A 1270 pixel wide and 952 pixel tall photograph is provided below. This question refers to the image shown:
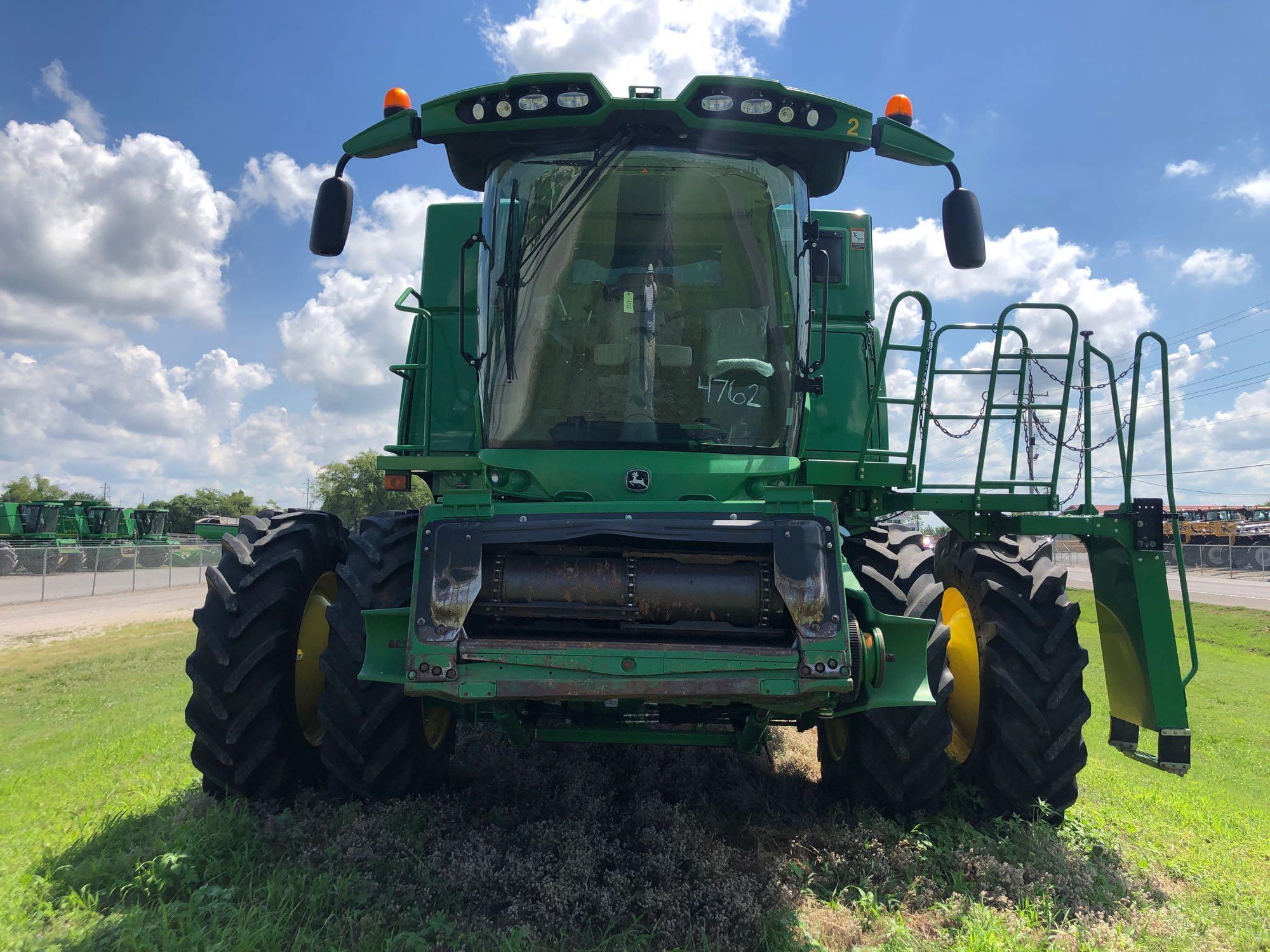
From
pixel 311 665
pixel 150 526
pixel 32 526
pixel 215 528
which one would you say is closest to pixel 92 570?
pixel 32 526

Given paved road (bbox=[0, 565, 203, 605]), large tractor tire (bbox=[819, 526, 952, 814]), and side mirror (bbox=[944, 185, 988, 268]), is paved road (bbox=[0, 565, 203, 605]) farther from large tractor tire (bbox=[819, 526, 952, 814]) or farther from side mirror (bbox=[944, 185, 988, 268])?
side mirror (bbox=[944, 185, 988, 268])

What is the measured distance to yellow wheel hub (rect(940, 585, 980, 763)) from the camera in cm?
436

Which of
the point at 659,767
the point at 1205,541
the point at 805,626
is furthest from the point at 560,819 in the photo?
the point at 1205,541

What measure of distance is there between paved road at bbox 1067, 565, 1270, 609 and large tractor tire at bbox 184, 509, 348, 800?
42.0 feet

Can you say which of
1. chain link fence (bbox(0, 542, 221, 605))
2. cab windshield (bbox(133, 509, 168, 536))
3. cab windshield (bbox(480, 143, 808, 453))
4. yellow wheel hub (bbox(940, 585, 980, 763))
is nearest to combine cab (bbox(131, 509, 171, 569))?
cab windshield (bbox(133, 509, 168, 536))

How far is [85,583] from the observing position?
23.7 m

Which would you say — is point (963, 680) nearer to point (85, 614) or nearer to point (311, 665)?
point (311, 665)

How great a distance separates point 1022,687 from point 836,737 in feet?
3.12

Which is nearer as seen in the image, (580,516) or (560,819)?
(580,516)

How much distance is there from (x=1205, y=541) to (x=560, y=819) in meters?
49.0

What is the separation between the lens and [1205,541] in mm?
42500

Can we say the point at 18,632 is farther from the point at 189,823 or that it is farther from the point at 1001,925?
the point at 1001,925

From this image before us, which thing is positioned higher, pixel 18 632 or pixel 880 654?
pixel 880 654

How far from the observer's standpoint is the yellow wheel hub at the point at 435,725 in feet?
13.2
